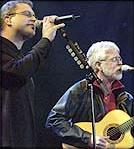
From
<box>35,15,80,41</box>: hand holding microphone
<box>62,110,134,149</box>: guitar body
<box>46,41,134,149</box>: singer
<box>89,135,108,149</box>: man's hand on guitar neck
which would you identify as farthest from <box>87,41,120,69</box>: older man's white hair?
<box>35,15,80,41</box>: hand holding microphone

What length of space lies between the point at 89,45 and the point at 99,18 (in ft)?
0.50

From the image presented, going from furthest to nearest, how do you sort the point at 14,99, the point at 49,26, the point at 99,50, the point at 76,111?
the point at 99,50 → the point at 76,111 → the point at 14,99 → the point at 49,26

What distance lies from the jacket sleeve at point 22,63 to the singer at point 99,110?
0.34m

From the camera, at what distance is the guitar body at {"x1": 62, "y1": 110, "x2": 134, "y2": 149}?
1899 millimetres

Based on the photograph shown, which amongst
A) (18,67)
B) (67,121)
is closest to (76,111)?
(67,121)

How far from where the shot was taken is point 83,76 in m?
2.05

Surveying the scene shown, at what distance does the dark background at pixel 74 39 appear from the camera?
2055 millimetres

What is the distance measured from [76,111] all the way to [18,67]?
18.5 inches

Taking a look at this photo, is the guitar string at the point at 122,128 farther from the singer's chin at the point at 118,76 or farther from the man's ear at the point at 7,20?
the man's ear at the point at 7,20

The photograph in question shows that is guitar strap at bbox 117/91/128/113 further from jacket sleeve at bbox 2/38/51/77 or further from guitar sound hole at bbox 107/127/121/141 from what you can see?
jacket sleeve at bbox 2/38/51/77

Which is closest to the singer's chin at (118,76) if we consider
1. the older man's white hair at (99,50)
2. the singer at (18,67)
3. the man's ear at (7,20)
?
the older man's white hair at (99,50)

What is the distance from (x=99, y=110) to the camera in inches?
77.3

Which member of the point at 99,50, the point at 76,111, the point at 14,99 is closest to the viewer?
the point at 14,99

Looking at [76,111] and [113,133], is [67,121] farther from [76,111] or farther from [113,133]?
[113,133]
